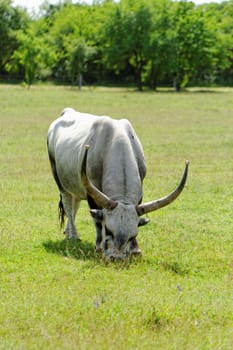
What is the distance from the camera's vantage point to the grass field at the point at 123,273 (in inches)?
301

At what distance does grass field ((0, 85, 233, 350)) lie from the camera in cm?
764

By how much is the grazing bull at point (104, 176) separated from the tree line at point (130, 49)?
59031mm

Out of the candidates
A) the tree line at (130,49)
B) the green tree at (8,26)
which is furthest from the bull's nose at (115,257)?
the green tree at (8,26)

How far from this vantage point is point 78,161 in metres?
12.0

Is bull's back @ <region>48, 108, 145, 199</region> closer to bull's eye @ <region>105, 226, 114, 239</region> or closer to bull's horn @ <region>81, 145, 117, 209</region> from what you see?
bull's horn @ <region>81, 145, 117, 209</region>

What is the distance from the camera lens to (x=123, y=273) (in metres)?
9.96

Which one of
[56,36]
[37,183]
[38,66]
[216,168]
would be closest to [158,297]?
[37,183]

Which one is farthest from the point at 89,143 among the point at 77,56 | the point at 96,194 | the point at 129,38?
the point at 129,38

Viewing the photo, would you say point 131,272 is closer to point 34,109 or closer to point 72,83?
point 34,109

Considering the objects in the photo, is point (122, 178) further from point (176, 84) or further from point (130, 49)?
point (130, 49)

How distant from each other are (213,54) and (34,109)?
1705 inches

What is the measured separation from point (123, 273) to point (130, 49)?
70248 mm

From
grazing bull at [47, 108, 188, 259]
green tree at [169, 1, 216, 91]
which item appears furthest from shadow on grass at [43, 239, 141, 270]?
green tree at [169, 1, 216, 91]

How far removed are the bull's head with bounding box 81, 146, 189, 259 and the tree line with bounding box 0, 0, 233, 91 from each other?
6161 centimetres
